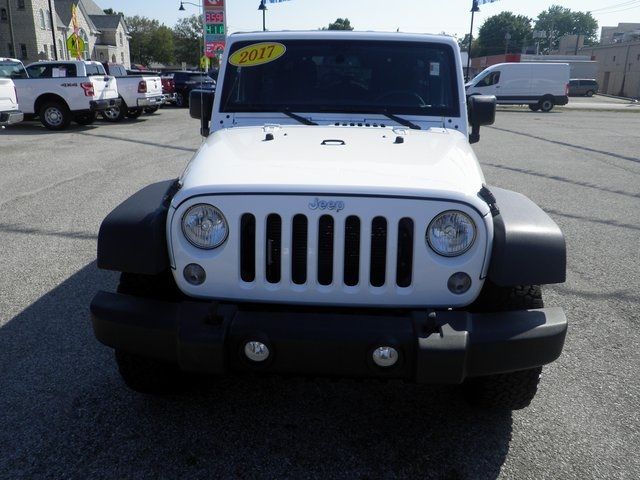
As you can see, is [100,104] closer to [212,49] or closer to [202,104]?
[212,49]

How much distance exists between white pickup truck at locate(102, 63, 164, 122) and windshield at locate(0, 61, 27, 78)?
8.23ft

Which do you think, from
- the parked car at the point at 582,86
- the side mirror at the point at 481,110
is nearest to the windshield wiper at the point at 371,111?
the side mirror at the point at 481,110

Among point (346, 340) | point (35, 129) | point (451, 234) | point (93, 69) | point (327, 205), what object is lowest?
point (35, 129)

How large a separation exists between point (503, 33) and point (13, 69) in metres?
111

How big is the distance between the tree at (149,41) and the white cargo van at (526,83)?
6847 cm

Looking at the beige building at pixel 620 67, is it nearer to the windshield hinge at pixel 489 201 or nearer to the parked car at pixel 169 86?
the parked car at pixel 169 86

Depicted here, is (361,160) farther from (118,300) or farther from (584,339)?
(584,339)

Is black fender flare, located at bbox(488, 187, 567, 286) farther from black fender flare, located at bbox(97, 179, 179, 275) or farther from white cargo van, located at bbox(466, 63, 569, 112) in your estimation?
white cargo van, located at bbox(466, 63, 569, 112)

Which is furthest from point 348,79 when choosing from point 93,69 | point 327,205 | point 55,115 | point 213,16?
point 213,16

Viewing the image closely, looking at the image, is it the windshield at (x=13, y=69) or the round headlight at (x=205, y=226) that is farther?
the windshield at (x=13, y=69)

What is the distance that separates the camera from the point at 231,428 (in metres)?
2.91

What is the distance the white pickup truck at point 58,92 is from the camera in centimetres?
1522

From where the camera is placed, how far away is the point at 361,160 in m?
2.81

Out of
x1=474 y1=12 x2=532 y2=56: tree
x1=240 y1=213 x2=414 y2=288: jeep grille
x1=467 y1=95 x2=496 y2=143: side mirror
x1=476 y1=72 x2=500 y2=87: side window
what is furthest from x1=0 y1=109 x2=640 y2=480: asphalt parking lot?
x1=474 y1=12 x2=532 y2=56: tree
